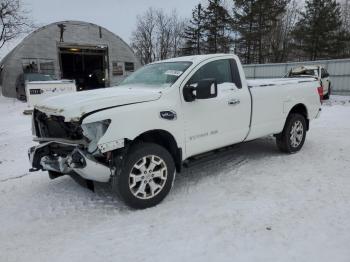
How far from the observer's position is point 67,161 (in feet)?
12.8

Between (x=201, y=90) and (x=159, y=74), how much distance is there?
101 cm

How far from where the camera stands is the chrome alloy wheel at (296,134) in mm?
6381

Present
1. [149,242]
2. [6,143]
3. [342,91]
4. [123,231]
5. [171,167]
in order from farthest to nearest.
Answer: [342,91] → [6,143] → [171,167] → [123,231] → [149,242]

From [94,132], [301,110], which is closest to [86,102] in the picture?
[94,132]

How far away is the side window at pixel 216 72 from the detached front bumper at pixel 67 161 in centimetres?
186

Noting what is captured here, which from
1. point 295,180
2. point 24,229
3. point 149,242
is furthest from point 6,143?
point 295,180

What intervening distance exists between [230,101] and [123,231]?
2569 millimetres

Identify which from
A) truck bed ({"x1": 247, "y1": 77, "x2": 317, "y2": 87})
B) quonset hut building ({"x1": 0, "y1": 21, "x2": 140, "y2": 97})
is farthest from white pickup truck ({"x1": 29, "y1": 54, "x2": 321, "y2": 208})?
quonset hut building ({"x1": 0, "y1": 21, "x2": 140, "y2": 97})

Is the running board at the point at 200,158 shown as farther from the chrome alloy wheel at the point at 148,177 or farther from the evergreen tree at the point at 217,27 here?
the evergreen tree at the point at 217,27

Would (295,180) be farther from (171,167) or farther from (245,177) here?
(171,167)

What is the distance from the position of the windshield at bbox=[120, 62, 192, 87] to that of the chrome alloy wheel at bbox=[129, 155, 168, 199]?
3.74ft

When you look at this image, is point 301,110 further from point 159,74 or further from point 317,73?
point 317,73

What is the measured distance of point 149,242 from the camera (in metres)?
3.35

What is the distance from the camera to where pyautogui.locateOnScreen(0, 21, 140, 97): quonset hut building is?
20.9 metres
